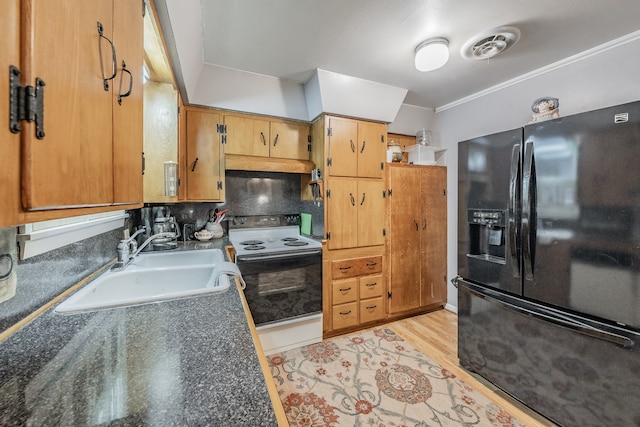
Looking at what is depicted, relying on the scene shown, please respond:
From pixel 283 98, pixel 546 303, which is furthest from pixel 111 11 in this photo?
pixel 546 303

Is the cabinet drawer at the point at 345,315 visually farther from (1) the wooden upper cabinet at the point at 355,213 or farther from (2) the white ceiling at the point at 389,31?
(2) the white ceiling at the point at 389,31

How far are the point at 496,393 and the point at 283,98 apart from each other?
117 inches

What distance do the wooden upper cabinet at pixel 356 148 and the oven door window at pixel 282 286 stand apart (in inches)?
36.7

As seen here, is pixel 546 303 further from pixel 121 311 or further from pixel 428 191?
pixel 121 311

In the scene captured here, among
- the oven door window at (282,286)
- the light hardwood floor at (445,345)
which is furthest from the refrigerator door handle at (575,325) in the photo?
the oven door window at (282,286)

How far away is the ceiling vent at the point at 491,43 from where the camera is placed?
175 cm

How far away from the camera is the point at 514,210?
63.6 inches

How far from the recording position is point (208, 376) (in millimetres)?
556

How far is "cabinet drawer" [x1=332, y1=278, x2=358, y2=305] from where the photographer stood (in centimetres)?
248

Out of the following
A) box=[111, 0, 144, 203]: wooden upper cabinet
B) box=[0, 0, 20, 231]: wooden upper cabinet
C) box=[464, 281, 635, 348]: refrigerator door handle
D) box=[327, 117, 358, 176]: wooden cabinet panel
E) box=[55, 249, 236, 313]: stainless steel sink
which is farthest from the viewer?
box=[327, 117, 358, 176]: wooden cabinet panel

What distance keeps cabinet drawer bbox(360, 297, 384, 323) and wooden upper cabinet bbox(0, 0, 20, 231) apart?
257cm

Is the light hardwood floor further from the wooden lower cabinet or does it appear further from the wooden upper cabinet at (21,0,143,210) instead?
the wooden upper cabinet at (21,0,143,210)

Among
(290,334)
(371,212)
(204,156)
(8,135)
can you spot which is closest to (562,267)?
(371,212)

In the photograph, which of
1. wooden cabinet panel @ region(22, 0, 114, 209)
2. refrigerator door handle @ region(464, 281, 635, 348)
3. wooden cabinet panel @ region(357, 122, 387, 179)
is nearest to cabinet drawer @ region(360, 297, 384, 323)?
refrigerator door handle @ region(464, 281, 635, 348)
